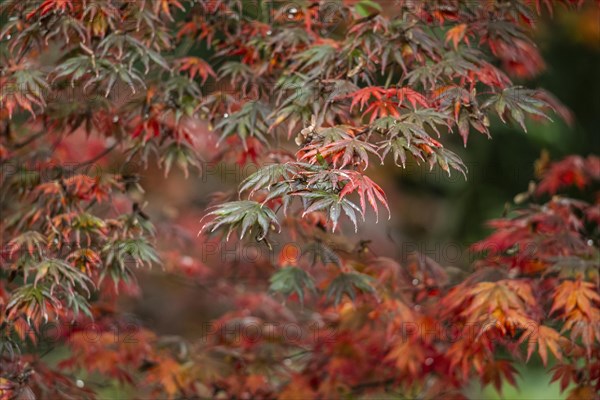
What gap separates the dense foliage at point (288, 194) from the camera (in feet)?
7.86

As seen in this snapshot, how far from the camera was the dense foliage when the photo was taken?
2.40 m

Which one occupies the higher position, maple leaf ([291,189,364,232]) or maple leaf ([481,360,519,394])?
maple leaf ([291,189,364,232])

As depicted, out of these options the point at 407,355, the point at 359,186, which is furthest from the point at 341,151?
the point at 407,355

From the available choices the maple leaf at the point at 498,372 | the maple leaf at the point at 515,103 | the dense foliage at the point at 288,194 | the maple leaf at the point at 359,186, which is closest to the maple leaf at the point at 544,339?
the dense foliage at the point at 288,194

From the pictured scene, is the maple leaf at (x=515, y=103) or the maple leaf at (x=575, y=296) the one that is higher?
the maple leaf at (x=515, y=103)

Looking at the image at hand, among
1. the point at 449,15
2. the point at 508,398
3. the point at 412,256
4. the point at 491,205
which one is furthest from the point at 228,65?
the point at 491,205

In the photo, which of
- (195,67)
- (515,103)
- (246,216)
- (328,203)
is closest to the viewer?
(328,203)

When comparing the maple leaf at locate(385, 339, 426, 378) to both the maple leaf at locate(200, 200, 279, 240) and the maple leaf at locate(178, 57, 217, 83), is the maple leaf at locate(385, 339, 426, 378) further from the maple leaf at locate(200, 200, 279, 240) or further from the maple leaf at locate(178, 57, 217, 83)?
the maple leaf at locate(178, 57, 217, 83)

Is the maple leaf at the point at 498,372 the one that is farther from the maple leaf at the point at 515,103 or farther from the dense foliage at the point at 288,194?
the maple leaf at the point at 515,103

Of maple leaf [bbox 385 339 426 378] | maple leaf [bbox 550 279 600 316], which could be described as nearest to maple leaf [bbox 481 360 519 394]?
maple leaf [bbox 385 339 426 378]

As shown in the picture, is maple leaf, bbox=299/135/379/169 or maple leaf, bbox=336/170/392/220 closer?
maple leaf, bbox=336/170/392/220

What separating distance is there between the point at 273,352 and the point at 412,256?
2.70ft

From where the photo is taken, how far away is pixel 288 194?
1.97 metres

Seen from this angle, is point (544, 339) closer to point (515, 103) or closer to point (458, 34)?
Result: point (515, 103)
